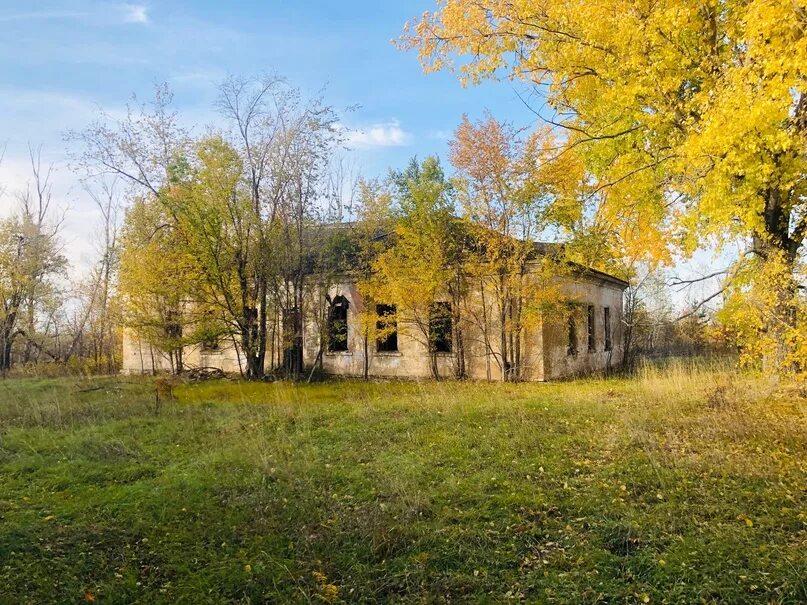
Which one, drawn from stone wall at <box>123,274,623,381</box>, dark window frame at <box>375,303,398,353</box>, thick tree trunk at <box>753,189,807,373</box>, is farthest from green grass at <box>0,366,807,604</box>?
dark window frame at <box>375,303,398,353</box>

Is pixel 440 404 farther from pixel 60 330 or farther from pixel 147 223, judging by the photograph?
pixel 60 330

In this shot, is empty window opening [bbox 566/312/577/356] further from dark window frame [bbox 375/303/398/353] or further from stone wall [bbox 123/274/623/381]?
dark window frame [bbox 375/303/398/353]

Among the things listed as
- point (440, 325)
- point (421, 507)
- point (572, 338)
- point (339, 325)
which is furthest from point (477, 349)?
point (421, 507)

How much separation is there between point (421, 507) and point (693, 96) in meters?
7.98

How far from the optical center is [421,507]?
532 cm

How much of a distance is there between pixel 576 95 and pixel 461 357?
9.50 metres

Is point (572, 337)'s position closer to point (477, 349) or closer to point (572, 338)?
point (572, 338)

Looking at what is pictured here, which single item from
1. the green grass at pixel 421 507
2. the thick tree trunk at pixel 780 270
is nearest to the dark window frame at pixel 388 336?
the green grass at pixel 421 507

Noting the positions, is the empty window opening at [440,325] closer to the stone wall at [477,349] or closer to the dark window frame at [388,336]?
the stone wall at [477,349]

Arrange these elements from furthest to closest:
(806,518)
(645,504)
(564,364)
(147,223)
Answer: (147,223) → (564,364) → (645,504) → (806,518)

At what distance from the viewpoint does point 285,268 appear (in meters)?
17.4

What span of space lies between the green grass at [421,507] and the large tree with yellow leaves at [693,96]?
278 centimetres

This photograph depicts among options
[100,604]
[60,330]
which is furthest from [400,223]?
[60,330]

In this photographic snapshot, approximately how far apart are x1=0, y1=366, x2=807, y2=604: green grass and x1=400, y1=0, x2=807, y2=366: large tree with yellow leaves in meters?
2.78
